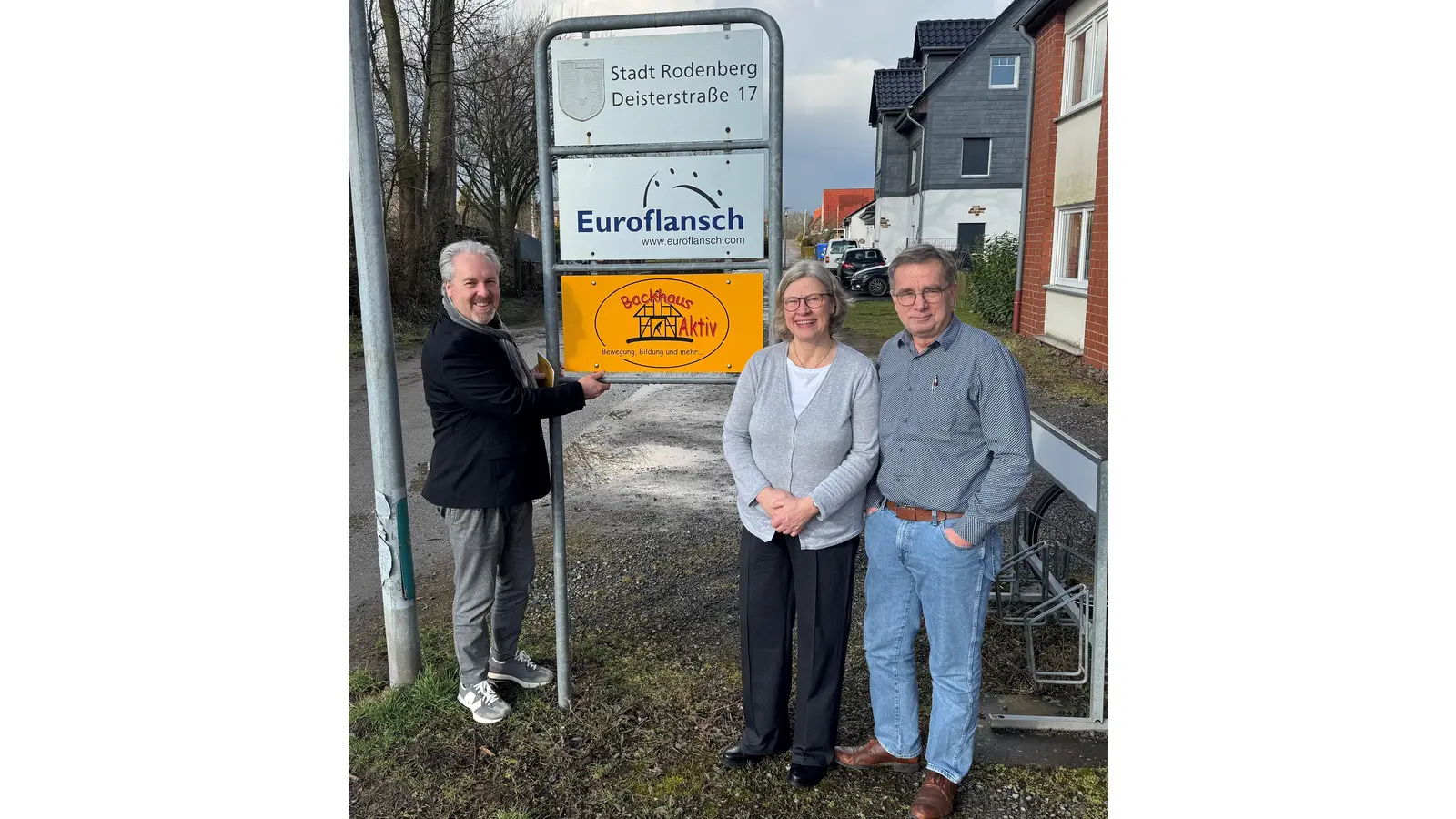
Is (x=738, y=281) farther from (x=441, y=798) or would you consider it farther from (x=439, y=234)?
(x=439, y=234)

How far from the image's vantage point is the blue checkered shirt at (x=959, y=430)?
104 inches

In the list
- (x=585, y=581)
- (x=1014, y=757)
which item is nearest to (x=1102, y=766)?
(x=1014, y=757)

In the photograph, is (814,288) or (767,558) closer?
(814,288)

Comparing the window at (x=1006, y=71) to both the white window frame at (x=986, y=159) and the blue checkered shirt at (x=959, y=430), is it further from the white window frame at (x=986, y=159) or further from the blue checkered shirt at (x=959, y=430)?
the blue checkered shirt at (x=959, y=430)

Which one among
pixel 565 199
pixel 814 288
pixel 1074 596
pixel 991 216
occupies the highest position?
pixel 991 216

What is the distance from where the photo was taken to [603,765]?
3242mm

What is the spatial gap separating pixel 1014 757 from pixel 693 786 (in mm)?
1231

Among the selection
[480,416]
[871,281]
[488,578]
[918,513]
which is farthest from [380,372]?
[871,281]

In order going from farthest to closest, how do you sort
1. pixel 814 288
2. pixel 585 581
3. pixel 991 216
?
pixel 991 216 → pixel 585 581 → pixel 814 288

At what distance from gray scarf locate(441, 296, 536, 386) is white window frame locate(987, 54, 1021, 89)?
107 ft

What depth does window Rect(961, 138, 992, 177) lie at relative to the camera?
108 ft

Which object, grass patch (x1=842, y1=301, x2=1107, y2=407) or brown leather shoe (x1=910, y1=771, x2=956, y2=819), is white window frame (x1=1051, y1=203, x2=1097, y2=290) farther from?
brown leather shoe (x1=910, y1=771, x2=956, y2=819)

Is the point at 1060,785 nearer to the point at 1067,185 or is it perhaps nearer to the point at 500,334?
the point at 500,334

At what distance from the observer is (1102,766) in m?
3.22
